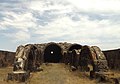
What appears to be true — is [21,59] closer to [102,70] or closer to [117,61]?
[102,70]

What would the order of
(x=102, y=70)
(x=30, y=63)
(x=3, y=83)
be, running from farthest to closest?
(x=30, y=63)
(x=102, y=70)
(x=3, y=83)

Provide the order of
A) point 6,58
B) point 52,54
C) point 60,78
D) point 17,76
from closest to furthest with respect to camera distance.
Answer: point 17,76 < point 60,78 < point 6,58 < point 52,54

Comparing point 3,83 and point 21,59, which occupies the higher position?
point 21,59

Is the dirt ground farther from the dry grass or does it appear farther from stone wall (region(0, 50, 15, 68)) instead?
stone wall (region(0, 50, 15, 68))

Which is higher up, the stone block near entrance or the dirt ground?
the stone block near entrance

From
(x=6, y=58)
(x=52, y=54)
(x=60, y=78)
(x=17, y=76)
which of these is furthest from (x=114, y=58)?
(x=52, y=54)

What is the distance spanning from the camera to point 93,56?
1325cm

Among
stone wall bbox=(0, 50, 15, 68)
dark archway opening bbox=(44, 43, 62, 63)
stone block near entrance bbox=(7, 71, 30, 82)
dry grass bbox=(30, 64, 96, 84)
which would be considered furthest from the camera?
dark archway opening bbox=(44, 43, 62, 63)

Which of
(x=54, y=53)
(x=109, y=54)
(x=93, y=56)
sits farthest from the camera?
(x=54, y=53)

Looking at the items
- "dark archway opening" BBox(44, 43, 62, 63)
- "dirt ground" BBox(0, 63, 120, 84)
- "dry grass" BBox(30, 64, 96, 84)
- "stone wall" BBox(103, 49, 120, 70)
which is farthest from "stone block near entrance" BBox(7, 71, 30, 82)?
"dark archway opening" BBox(44, 43, 62, 63)

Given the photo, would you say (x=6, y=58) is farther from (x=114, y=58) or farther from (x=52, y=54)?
(x=52, y=54)

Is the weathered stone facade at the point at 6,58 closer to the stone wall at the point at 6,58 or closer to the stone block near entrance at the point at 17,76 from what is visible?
the stone wall at the point at 6,58

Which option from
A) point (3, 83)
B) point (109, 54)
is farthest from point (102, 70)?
point (109, 54)

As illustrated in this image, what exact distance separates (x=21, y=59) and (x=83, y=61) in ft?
17.5
